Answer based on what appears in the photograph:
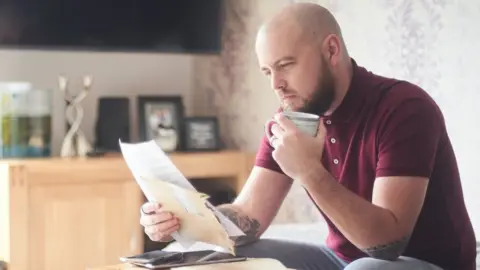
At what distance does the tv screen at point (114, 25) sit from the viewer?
295cm

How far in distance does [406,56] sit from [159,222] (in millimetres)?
1105

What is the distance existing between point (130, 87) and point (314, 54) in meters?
1.72

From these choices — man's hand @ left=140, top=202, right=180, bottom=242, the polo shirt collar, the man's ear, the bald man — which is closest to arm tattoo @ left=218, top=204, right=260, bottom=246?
the bald man

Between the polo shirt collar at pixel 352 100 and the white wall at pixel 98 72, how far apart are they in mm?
1654

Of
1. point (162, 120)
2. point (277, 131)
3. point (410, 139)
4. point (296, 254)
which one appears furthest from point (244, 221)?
point (162, 120)

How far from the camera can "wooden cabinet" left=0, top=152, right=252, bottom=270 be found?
8.89 feet

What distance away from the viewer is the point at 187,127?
3.21 m

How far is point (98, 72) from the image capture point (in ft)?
10.7

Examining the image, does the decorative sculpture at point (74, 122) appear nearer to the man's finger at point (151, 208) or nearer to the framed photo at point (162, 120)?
the framed photo at point (162, 120)

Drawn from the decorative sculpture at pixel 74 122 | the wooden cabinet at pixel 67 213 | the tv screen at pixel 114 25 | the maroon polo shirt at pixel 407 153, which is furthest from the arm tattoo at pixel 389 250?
the tv screen at pixel 114 25

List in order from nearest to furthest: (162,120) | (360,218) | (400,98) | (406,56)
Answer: (360,218) < (400,98) < (406,56) < (162,120)

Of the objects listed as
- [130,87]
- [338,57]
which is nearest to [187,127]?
[130,87]

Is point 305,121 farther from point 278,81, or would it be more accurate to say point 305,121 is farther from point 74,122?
point 74,122

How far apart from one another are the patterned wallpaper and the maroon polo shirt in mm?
534
